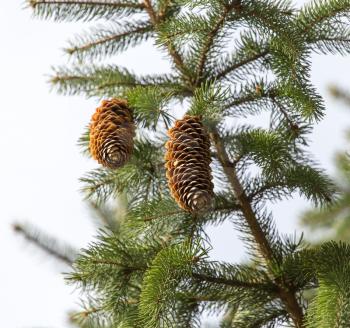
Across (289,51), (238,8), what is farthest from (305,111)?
(238,8)

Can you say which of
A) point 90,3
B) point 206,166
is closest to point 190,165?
point 206,166

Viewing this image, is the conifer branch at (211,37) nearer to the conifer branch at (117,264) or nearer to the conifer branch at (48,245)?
the conifer branch at (117,264)

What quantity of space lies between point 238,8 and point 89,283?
1.79 feet

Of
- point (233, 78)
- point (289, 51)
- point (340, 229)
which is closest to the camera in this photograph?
point (289, 51)

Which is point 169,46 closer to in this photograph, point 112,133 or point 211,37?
point 211,37

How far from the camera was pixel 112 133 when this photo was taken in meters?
1.22

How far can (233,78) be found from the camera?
1.37m

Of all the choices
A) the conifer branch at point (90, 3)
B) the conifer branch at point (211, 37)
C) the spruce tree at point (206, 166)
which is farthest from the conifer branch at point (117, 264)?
the conifer branch at point (90, 3)

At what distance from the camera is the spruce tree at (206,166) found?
1177 mm

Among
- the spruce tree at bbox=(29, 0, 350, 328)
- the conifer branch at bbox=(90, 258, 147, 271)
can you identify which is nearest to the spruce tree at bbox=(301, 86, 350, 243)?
the spruce tree at bbox=(29, 0, 350, 328)

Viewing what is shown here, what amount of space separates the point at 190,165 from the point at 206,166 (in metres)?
0.03

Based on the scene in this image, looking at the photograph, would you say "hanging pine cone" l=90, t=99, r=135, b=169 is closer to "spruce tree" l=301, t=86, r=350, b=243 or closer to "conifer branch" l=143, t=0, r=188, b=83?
"conifer branch" l=143, t=0, r=188, b=83

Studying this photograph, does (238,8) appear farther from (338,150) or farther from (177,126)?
(338,150)

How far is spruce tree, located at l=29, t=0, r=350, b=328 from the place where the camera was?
3.86 ft
